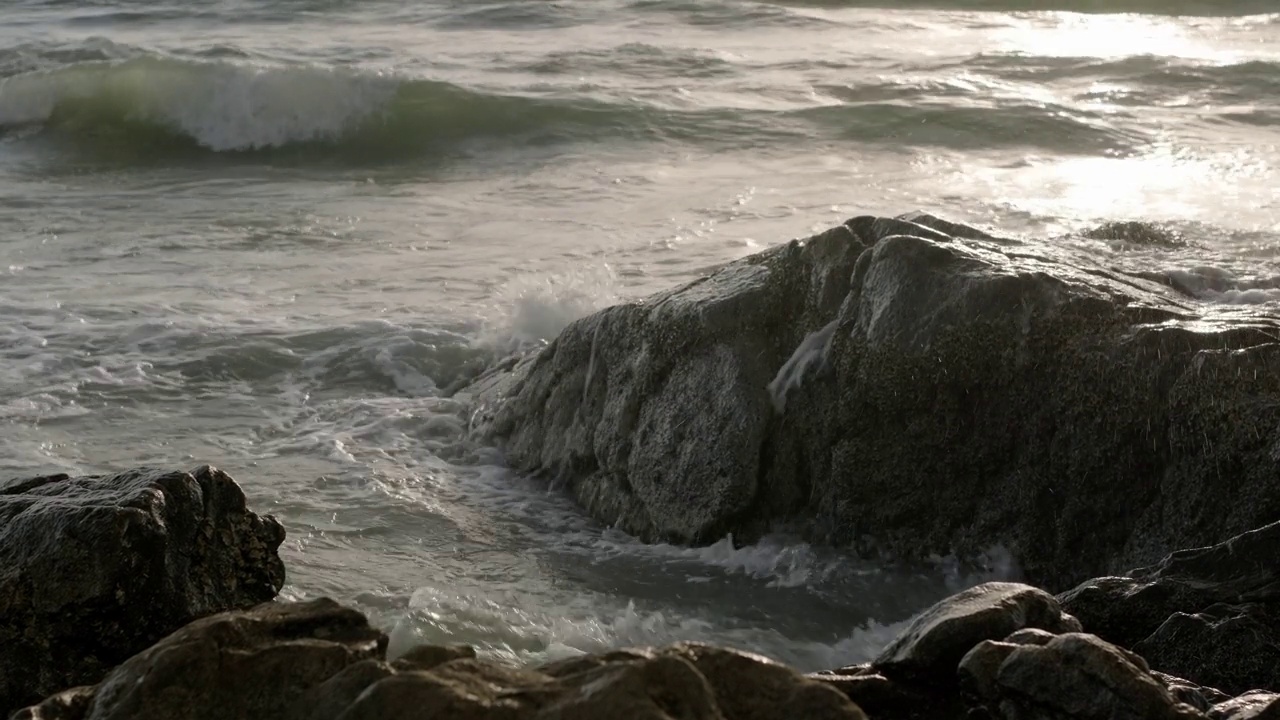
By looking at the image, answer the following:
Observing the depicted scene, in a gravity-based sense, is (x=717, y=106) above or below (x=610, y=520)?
above

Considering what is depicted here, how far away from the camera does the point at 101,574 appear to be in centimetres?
370

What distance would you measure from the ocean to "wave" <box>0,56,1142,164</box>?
0.18ft

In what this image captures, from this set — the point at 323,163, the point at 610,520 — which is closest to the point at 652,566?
the point at 610,520

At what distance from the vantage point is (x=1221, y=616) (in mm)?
3521

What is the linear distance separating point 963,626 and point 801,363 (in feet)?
7.13

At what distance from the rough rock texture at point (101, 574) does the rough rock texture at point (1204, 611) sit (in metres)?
2.39

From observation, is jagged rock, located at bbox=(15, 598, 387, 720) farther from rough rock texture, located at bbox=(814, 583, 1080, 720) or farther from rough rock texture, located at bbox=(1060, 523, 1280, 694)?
rough rock texture, located at bbox=(1060, 523, 1280, 694)

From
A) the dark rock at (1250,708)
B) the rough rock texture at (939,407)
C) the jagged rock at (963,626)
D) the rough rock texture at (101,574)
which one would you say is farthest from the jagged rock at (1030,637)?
the rough rock texture at (101,574)

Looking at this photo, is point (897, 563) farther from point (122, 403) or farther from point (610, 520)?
point (122, 403)

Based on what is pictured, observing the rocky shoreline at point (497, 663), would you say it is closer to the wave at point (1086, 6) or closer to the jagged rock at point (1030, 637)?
the jagged rock at point (1030, 637)

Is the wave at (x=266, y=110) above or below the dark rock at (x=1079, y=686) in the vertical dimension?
above

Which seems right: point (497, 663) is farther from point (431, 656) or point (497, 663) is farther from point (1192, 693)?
point (1192, 693)

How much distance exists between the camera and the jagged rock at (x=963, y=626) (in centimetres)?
306

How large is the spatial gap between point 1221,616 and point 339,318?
588 cm
